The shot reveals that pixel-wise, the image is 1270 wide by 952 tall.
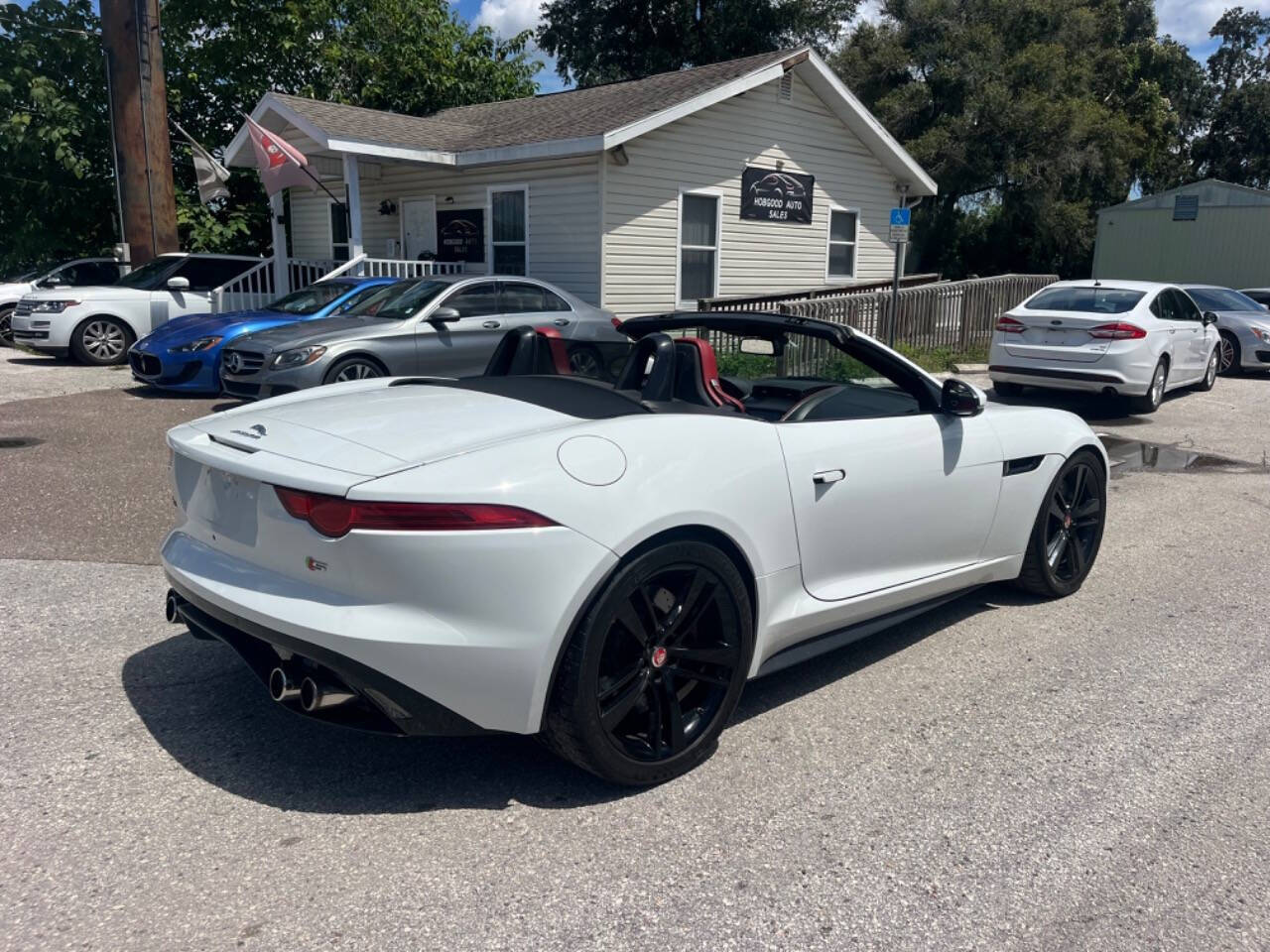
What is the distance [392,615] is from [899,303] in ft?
45.9

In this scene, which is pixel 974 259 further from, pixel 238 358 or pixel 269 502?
pixel 269 502

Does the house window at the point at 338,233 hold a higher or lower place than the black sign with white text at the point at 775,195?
lower

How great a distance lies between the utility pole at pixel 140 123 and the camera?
14906 mm

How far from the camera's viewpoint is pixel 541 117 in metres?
17.0

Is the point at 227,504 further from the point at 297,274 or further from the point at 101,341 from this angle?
the point at 297,274

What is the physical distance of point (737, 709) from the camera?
3.81 m

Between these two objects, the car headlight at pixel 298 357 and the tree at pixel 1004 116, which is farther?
the tree at pixel 1004 116

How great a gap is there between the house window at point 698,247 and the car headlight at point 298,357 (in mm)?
7712

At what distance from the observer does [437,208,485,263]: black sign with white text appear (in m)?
16.5

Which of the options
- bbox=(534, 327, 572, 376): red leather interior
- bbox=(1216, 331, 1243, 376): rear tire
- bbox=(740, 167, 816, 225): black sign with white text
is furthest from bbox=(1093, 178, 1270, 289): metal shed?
bbox=(534, 327, 572, 376): red leather interior

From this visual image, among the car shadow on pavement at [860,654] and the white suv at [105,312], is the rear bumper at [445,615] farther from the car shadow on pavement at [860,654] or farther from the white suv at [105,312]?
the white suv at [105,312]

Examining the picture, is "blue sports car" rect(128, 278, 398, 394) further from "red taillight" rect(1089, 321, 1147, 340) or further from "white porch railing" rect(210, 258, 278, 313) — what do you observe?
"red taillight" rect(1089, 321, 1147, 340)

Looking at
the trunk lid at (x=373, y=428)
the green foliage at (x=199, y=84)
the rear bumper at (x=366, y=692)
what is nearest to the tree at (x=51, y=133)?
the green foliage at (x=199, y=84)

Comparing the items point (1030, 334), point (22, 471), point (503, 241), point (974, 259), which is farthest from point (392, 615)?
point (974, 259)
